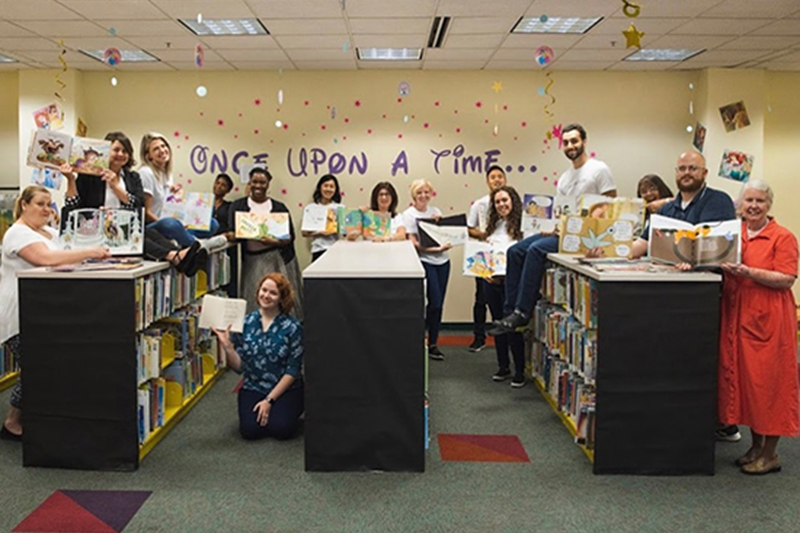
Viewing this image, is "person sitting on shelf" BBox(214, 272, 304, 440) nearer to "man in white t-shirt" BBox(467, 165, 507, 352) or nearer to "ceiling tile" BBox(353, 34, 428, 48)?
"man in white t-shirt" BBox(467, 165, 507, 352)

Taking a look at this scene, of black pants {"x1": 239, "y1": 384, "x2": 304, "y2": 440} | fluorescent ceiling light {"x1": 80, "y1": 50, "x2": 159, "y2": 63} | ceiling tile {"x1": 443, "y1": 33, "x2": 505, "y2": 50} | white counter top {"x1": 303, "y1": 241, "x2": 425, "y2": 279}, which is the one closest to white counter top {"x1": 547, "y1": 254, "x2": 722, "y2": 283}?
white counter top {"x1": 303, "y1": 241, "x2": 425, "y2": 279}

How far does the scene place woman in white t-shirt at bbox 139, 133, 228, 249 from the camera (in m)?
4.40

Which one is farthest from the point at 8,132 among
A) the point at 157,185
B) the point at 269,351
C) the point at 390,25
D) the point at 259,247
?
the point at 269,351

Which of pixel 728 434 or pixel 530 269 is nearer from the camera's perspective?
pixel 728 434

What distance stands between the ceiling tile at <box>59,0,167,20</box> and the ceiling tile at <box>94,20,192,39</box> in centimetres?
12

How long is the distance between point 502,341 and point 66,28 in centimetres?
427

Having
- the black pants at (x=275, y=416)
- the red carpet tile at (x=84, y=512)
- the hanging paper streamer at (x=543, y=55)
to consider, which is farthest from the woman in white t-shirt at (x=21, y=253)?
the hanging paper streamer at (x=543, y=55)

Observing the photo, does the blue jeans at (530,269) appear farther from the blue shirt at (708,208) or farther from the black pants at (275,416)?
the black pants at (275,416)

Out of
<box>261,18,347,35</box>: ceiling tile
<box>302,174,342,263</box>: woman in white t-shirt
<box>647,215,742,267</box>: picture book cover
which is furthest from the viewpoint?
<box>302,174,342,263</box>: woman in white t-shirt

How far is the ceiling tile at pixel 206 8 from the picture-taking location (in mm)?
5148

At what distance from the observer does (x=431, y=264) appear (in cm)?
608

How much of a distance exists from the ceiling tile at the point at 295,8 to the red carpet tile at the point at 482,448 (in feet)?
10.2

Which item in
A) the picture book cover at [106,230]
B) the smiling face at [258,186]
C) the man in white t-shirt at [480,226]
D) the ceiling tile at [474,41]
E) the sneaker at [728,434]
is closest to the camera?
the picture book cover at [106,230]

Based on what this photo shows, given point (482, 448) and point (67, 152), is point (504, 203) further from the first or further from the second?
point (67, 152)
